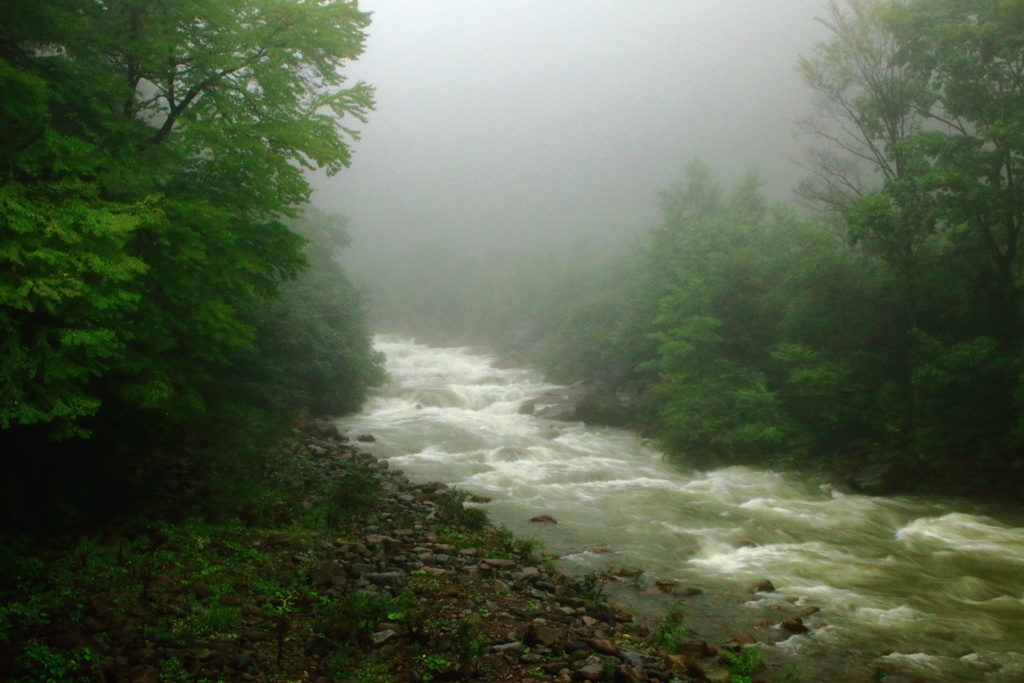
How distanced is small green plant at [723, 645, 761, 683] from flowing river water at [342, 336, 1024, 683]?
0.40m

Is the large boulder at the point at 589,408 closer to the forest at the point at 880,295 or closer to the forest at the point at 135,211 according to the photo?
the forest at the point at 880,295

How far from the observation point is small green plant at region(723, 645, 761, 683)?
19.4ft

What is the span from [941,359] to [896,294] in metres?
3.23

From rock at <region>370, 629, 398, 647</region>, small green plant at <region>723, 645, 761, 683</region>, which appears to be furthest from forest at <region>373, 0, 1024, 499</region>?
rock at <region>370, 629, 398, 647</region>

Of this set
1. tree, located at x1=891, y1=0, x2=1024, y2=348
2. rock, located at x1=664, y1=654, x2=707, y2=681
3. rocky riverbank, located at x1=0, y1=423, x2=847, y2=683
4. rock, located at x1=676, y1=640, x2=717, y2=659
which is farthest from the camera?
tree, located at x1=891, y1=0, x2=1024, y2=348

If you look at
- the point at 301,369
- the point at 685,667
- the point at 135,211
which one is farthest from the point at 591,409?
the point at 135,211

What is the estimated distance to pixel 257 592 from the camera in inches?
248

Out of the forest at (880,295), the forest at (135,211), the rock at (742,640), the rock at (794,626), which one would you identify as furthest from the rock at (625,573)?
the forest at (880,295)

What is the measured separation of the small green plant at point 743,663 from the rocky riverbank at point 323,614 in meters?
0.02

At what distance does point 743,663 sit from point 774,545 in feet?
18.5

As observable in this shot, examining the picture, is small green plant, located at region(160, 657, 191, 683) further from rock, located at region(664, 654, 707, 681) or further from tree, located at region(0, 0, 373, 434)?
rock, located at region(664, 654, 707, 681)

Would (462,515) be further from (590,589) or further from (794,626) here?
(794,626)

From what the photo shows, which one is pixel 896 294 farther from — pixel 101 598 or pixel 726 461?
pixel 101 598

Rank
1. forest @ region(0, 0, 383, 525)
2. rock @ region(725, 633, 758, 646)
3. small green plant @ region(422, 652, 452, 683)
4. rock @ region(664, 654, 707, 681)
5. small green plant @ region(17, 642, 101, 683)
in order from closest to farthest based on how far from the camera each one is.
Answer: small green plant @ region(17, 642, 101, 683) → small green plant @ region(422, 652, 452, 683) → forest @ region(0, 0, 383, 525) → rock @ region(664, 654, 707, 681) → rock @ region(725, 633, 758, 646)
